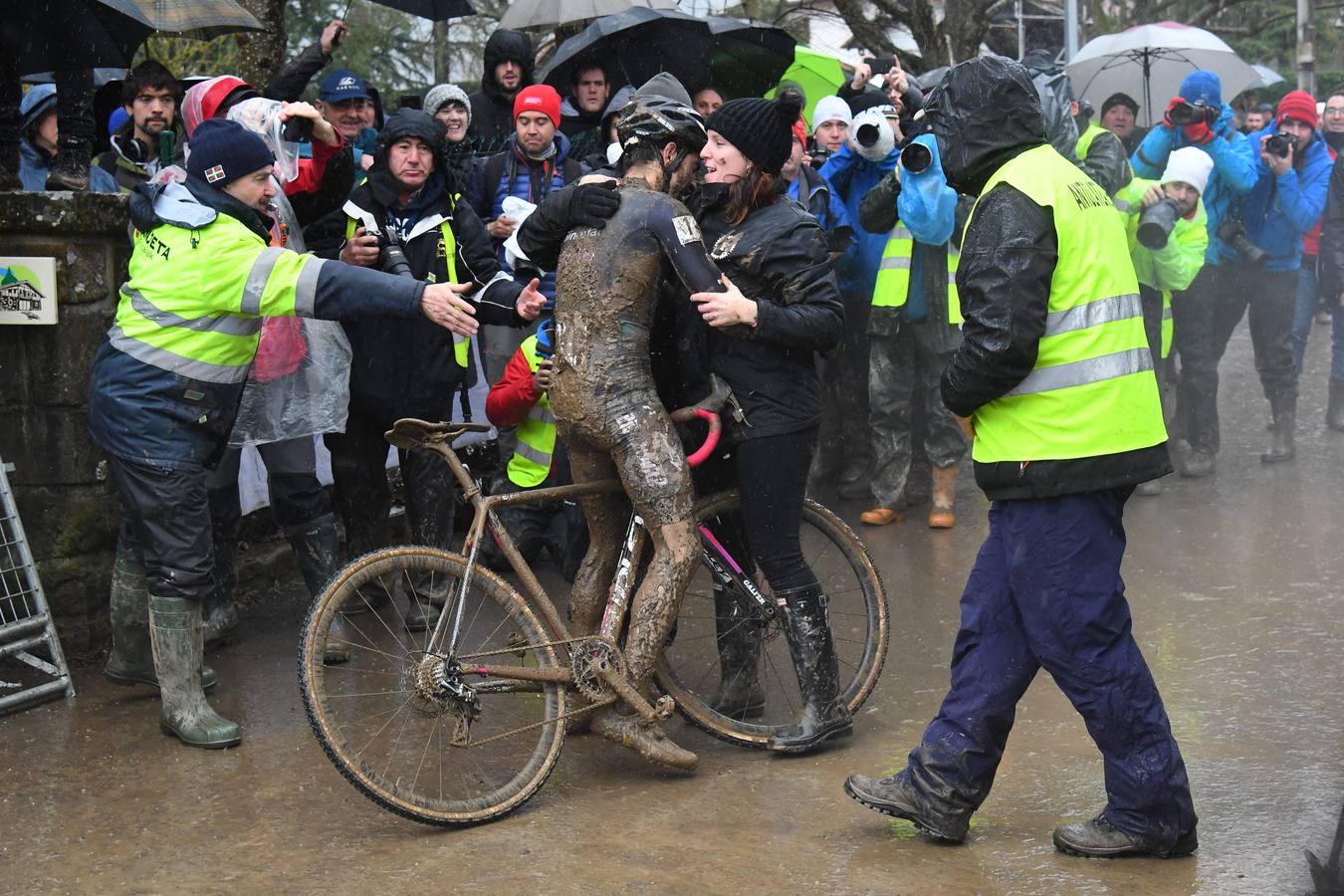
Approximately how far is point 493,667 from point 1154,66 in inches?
429

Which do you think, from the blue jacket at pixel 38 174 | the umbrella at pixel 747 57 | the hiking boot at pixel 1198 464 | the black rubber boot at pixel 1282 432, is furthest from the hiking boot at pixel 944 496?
the blue jacket at pixel 38 174

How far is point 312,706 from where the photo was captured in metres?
4.39

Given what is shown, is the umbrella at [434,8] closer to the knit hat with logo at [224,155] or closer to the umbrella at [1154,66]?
the knit hat with logo at [224,155]

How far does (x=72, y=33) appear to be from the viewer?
7.46 metres

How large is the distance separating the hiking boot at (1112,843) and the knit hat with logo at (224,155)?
3247mm

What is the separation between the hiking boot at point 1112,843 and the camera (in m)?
4.20

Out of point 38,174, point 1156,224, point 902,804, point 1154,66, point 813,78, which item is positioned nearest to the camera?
point 902,804

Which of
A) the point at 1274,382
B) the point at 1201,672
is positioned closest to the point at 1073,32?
the point at 1274,382

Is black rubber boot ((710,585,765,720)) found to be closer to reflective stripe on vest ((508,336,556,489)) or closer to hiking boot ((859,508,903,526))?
reflective stripe on vest ((508,336,556,489))

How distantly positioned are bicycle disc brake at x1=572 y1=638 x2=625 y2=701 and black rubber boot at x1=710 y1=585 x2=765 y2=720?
0.63 metres

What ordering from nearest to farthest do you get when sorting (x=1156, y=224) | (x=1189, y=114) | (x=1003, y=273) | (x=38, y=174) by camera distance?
(x=1003, y=273)
(x=38, y=174)
(x=1156, y=224)
(x=1189, y=114)

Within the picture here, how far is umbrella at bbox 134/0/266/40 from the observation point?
8.37 meters

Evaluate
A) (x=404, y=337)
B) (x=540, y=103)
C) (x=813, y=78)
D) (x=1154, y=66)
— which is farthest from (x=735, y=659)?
(x=1154, y=66)

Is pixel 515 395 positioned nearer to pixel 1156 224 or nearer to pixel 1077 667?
pixel 1077 667
